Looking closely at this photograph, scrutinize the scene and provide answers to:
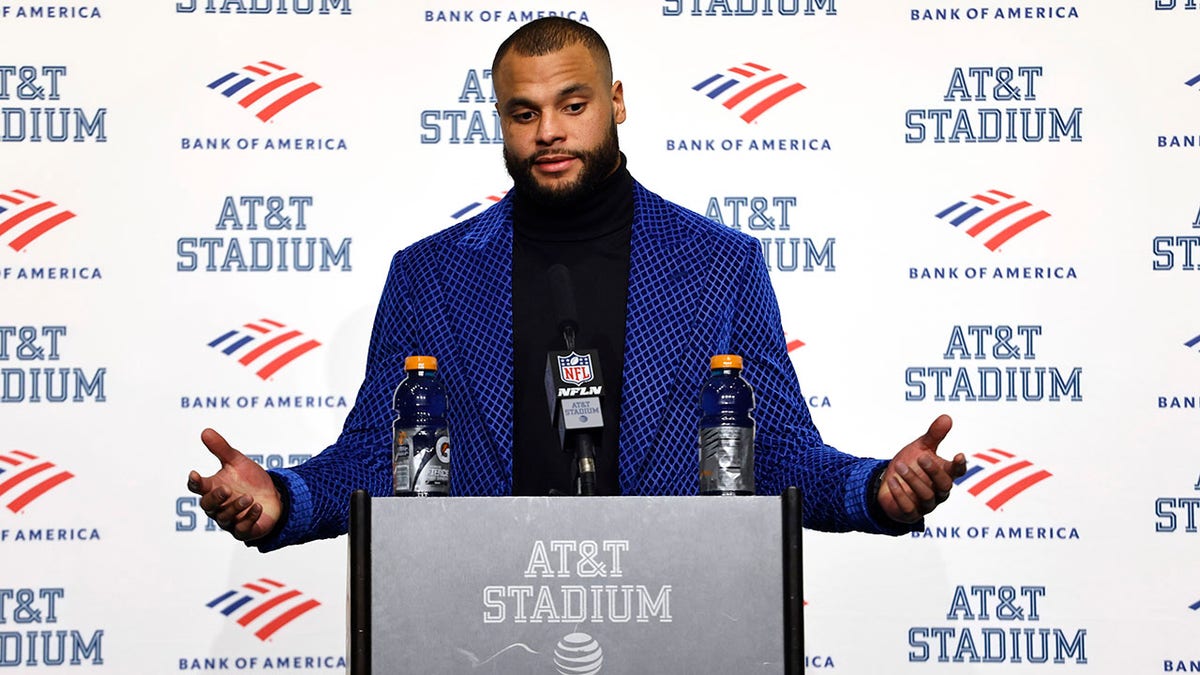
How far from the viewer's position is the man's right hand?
187cm

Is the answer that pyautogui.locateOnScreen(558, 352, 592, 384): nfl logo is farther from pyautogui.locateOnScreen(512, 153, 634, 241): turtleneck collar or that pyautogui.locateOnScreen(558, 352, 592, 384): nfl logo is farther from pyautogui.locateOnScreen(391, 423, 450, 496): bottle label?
pyautogui.locateOnScreen(512, 153, 634, 241): turtleneck collar

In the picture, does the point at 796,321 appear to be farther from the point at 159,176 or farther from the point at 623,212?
the point at 159,176

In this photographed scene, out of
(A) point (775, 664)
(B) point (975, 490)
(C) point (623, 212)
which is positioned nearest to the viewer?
(A) point (775, 664)

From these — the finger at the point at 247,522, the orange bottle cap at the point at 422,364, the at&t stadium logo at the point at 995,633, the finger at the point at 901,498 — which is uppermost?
the orange bottle cap at the point at 422,364

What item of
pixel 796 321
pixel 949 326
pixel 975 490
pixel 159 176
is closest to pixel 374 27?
pixel 159 176

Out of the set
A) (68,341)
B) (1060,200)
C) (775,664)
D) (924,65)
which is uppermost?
(924,65)

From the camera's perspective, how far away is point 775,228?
3.90 metres

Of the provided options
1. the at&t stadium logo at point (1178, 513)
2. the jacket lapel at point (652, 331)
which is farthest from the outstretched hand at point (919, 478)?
the at&t stadium logo at point (1178, 513)

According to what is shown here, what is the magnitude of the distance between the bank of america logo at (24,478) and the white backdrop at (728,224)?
14mm

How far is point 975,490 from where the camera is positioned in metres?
3.82

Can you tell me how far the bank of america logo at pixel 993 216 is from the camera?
3.87 metres

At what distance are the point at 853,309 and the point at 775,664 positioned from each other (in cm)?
237

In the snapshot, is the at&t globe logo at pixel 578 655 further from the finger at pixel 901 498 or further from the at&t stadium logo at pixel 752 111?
the at&t stadium logo at pixel 752 111

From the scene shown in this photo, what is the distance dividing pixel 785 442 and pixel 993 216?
5.86ft
